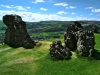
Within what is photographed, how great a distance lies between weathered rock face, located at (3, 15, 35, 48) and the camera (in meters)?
76.5

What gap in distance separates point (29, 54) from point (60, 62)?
1461cm

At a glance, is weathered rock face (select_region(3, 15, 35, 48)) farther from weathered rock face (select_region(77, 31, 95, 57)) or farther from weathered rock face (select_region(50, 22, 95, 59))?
weathered rock face (select_region(77, 31, 95, 57))

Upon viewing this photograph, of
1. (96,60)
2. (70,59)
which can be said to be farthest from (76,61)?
(96,60)

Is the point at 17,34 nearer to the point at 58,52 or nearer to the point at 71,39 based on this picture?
the point at 71,39

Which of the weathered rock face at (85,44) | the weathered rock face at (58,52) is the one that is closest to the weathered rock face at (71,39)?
the weathered rock face at (85,44)

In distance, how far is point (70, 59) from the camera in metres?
55.5

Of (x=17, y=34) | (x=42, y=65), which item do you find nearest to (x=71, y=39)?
(x=42, y=65)

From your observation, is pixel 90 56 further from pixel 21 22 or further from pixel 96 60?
pixel 21 22

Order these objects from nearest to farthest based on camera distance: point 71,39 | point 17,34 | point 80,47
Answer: point 80,47, point 71,39, point 17,34

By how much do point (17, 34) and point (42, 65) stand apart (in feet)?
93.5

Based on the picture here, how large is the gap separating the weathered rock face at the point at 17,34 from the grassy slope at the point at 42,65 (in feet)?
35.7

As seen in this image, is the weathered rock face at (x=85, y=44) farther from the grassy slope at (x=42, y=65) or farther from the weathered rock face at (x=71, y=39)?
the weathered rock face at (x=71, y=39)

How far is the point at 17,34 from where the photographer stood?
7800 cm

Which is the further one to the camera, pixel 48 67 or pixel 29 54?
pixel 29 54
